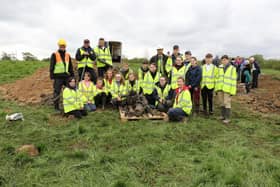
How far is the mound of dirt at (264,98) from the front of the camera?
10690 mm

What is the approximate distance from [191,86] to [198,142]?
8.76ft

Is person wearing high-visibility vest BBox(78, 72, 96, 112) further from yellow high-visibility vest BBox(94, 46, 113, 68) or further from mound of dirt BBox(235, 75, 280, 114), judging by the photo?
mound of dirt BBox(235, 75, 280, 114)

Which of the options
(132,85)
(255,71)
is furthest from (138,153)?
(255,71)

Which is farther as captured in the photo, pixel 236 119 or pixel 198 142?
pixel 236 119

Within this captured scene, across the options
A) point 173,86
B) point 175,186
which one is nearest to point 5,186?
point 175,186

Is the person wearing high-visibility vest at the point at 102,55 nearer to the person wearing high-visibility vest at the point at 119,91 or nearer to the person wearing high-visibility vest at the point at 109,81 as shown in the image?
the person wearing high-visibility vest at the point at 109,81

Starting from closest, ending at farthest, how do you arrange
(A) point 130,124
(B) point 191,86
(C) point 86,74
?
(A) point 130,124 → (B) point 191,86 → (C) point 86,74

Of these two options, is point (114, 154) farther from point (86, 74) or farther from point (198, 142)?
point (86, 74)

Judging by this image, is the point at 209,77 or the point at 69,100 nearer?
the point at 69,100

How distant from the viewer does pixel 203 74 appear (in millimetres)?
8555

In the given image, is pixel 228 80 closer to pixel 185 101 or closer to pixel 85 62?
pixel 185 101

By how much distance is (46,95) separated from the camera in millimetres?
10930

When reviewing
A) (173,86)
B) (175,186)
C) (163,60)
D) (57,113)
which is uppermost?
(163,60)

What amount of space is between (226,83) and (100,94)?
4.36 metres
